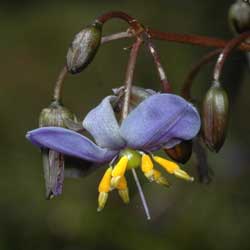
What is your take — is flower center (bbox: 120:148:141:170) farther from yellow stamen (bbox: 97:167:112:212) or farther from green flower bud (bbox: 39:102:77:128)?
green flower bud (bbox: 39:102:77:128)

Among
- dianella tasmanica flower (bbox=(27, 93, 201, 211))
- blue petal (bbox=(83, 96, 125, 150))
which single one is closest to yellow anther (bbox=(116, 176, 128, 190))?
dianella tasmanica flower (bbox=(27, 93, 201, 211))

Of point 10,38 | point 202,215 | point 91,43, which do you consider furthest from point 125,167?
point 10,38

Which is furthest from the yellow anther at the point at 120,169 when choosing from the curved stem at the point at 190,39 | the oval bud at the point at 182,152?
the curved stem at the point at 190,39

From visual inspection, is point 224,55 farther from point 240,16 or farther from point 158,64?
point 240,16

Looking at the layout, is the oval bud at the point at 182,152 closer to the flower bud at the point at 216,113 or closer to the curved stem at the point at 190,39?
the flower bud at the point at 216,113

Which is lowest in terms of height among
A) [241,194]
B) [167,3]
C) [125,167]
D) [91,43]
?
[241,194]

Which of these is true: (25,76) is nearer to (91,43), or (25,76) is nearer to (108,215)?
(108,215)

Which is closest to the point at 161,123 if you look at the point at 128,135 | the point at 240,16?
the point at 128,135
